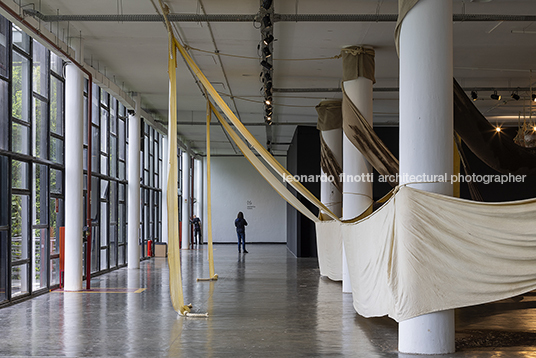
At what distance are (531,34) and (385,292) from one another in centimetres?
514

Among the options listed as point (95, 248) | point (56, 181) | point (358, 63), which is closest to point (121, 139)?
point (95, 248)

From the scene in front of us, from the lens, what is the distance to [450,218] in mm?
4387

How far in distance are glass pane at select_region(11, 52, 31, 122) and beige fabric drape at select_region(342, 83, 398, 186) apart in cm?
473

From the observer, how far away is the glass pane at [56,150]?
29.2ft

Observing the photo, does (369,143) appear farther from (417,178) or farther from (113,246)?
(113,246)

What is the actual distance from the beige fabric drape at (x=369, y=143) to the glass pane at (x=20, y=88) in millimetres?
4728

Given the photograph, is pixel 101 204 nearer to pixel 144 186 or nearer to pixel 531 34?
pixel 144 186

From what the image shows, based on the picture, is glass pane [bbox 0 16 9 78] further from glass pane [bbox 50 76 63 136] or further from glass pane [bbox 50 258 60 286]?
glass pane [bbox 50 258 60 286]

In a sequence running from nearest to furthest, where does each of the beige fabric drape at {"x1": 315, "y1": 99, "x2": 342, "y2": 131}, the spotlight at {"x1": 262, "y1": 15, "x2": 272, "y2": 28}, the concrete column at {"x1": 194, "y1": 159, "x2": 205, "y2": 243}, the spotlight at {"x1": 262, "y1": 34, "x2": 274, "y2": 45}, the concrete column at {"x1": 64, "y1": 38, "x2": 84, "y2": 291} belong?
the spotlight at {"x1": 262, "y1": 15, "x2": 272, "y2": 28}, the spotlight at {"x1": 262, "y1": 34, "x2": 274, "y2": 45}, the concrete column at {"x1": 64, "y1": 38, "x2": 84, "y2": 291}, the beige fabric drape at {"x1": 315, "y1": 99, "x2": 342, "y2": 131}, the concrete column at {"x1": 194, "y1": 159, "x2": 205, "y2": 243}

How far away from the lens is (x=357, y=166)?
8273 mm

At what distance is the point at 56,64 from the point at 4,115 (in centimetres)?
220

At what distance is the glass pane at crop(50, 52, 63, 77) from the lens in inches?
352

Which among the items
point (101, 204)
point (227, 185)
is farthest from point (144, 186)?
point (227, 185)

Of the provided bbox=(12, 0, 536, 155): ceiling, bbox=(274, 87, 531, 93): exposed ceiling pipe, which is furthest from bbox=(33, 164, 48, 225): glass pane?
bbox=(274, 87, 531, 93): exposed ceiling pipe
